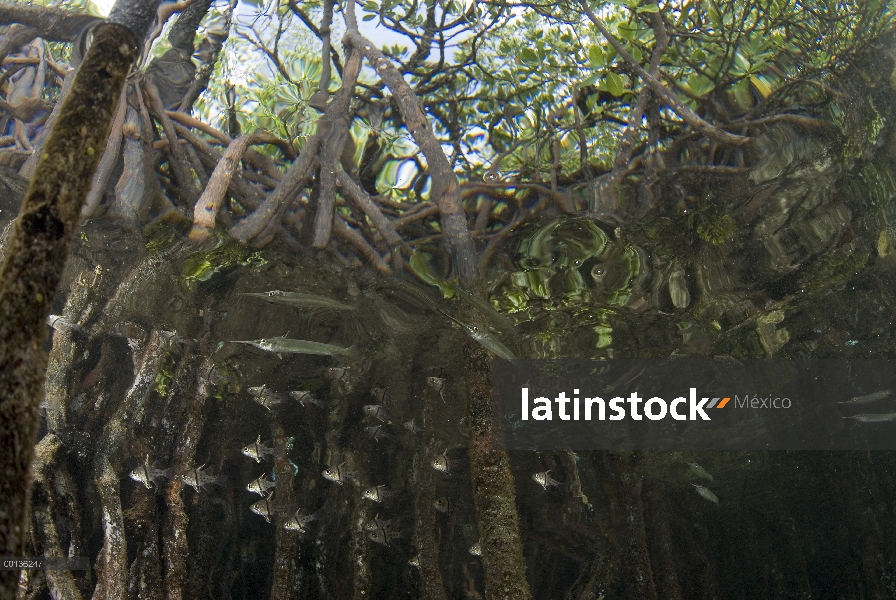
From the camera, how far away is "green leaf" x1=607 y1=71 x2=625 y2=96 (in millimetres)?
6908

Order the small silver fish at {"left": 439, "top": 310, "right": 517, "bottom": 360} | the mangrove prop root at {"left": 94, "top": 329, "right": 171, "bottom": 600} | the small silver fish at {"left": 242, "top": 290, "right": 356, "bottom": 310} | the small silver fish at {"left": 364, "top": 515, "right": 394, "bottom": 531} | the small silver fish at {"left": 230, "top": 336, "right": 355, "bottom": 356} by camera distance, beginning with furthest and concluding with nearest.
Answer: the small silver fish at {"left": 364, "top": 515, "right": 394, "bottom": 531}
the small silver fish at {"left": 230, "top": 336, "right": 355, "bottom": 356}
the small silver fish at {"left": 242, "top": 290, "right": 356, "bottom": 310}
the mangrove prop root at {"left": 94, "top": 329, "right": 171, "bottom": 600}
the small silver fish at {"left": 439, "top": 310, "right": 517, "bottom": 360}

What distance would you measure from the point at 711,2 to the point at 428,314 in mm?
6611

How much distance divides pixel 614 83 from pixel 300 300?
6.34 meters

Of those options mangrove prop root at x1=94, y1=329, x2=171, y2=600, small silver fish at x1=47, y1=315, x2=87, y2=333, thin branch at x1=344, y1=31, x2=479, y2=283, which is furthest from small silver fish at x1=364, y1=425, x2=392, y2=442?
thin branch at x1=344, y1=31, x2=479, y2=283

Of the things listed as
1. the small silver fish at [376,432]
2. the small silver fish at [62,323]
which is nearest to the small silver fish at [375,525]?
the small silver fish at [376,432]

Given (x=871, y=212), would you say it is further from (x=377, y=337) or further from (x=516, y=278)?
(x=377, y=337)

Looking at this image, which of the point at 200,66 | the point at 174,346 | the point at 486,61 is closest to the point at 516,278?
the point at 486,61

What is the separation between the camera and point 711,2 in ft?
22.8

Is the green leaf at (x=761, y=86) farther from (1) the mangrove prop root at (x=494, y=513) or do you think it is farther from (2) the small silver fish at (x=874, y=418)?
(2) the small silver fish at (x=874, y=418)

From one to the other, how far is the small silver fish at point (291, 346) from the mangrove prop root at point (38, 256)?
8.39 metres

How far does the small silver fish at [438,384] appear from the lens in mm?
14101

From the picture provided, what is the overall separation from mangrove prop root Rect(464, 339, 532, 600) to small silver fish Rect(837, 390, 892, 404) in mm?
17062

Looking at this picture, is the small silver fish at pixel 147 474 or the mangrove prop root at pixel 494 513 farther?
the small silver fish at pixel 147 474

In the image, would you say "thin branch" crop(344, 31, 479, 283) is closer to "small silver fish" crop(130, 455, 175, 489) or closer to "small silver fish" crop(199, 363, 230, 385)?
"small silver fish" crop(130, 455, 175, 489)
